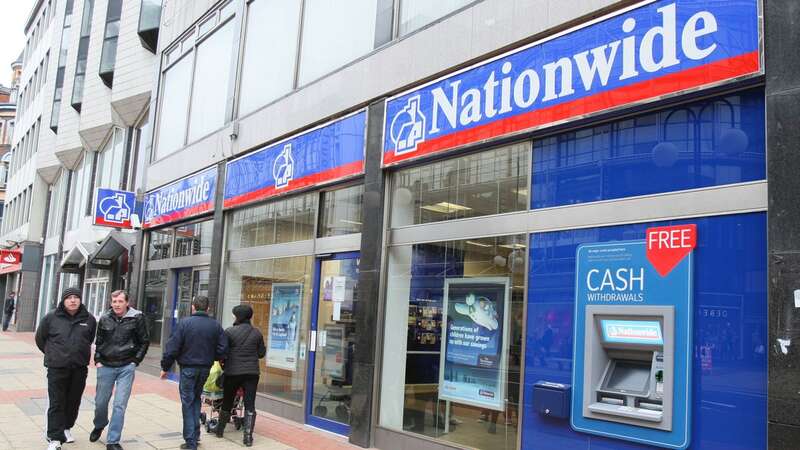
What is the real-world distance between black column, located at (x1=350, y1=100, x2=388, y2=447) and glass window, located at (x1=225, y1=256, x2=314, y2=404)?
152 centimetres

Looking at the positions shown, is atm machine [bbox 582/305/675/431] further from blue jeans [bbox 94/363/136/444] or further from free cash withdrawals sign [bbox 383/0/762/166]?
blue jeans [bbox 94/363/136/444]

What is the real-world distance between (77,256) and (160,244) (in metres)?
7.66

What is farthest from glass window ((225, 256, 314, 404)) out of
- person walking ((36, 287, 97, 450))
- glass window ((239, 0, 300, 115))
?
person walking ((36, 287, 97, 450))

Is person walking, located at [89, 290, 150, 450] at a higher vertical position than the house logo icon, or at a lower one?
lower

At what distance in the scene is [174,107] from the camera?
50.2 feet

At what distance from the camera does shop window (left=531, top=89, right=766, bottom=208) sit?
4730 mm

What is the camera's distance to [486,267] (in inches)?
258

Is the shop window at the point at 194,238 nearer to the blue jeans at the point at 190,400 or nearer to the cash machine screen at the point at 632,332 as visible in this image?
the blue jeans at the point at 190,400

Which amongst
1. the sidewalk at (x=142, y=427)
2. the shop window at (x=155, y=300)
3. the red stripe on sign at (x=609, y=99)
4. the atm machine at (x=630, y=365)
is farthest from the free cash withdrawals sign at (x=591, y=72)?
the shop window at (x=155, y=300)

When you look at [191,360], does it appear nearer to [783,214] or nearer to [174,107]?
[783,214]

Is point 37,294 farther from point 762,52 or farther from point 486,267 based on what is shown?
point 762,52

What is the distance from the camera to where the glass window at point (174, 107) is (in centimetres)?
1466

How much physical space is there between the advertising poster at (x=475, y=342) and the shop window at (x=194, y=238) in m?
6.77

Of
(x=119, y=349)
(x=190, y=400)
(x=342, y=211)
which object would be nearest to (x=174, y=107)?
(x=342, y=211)
